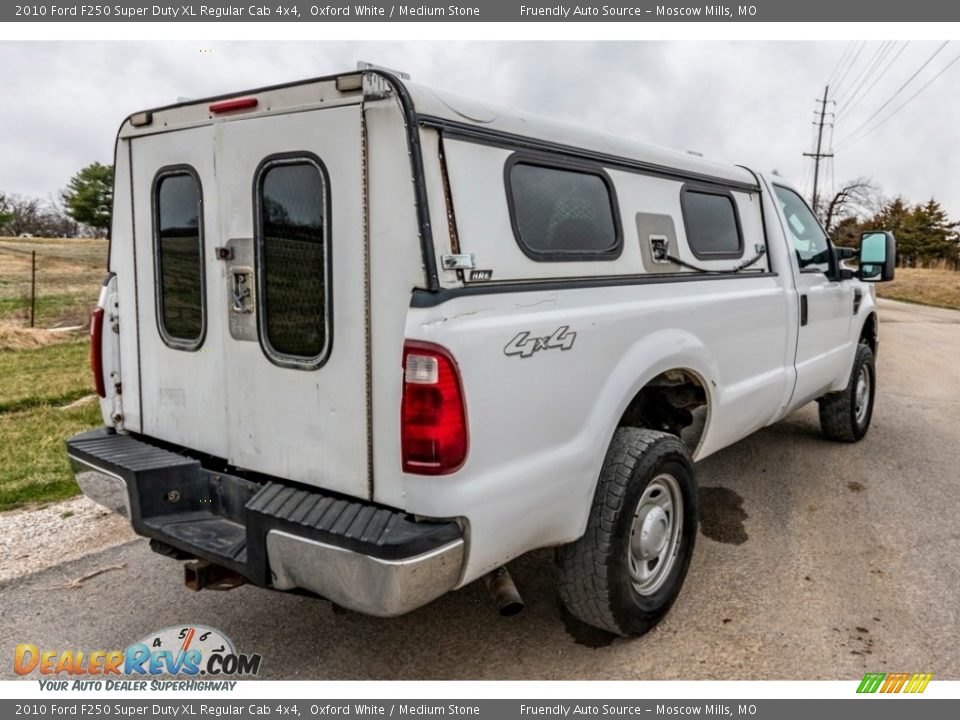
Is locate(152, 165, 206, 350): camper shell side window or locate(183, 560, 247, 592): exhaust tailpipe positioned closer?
locate(183, 560, 247, 592): exhaust tailpipe

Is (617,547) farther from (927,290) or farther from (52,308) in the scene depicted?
(927,290)

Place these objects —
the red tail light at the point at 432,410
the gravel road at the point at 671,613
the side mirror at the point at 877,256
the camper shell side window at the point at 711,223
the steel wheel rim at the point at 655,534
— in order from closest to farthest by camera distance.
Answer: the red tail light at the point at 432,410, the gravel road at the point at 671,613, the steel wheel rim at the point at 655,534, the camper shell side window at the point at 711,223, the side mirror at the point at 877,256

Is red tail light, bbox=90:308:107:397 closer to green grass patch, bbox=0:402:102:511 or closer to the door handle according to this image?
the door handle

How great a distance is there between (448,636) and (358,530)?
3.66 feet

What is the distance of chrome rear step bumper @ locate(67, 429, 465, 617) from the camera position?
235cm

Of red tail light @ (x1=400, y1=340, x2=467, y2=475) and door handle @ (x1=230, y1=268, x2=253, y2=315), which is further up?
door handle @ (x1=230, y1=268, x2=253, y2=315)

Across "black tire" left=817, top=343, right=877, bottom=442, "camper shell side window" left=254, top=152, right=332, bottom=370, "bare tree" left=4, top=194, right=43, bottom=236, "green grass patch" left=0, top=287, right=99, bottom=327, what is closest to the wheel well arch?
"camper shell side window" left=254, top=152, right=332, bottom=370

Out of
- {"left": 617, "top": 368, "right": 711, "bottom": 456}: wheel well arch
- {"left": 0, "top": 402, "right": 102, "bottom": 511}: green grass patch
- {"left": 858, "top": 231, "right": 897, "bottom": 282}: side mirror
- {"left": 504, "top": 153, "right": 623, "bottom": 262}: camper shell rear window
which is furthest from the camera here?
{"left": 858, "top": 231, "right": 897, "bottom": 282}: side mirror

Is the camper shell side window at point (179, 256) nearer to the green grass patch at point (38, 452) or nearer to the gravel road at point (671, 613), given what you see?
the gravel road at point (671, 613)

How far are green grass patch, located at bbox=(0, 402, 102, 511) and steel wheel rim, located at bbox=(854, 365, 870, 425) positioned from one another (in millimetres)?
6020

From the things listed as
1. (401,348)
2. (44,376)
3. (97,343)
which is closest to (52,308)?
(44,376)

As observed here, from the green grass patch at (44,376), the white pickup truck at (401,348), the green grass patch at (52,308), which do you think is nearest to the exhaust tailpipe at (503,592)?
the white pickup truck at (401,348)

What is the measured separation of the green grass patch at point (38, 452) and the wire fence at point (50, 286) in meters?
7.77

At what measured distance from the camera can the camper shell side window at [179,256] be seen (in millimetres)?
3131
